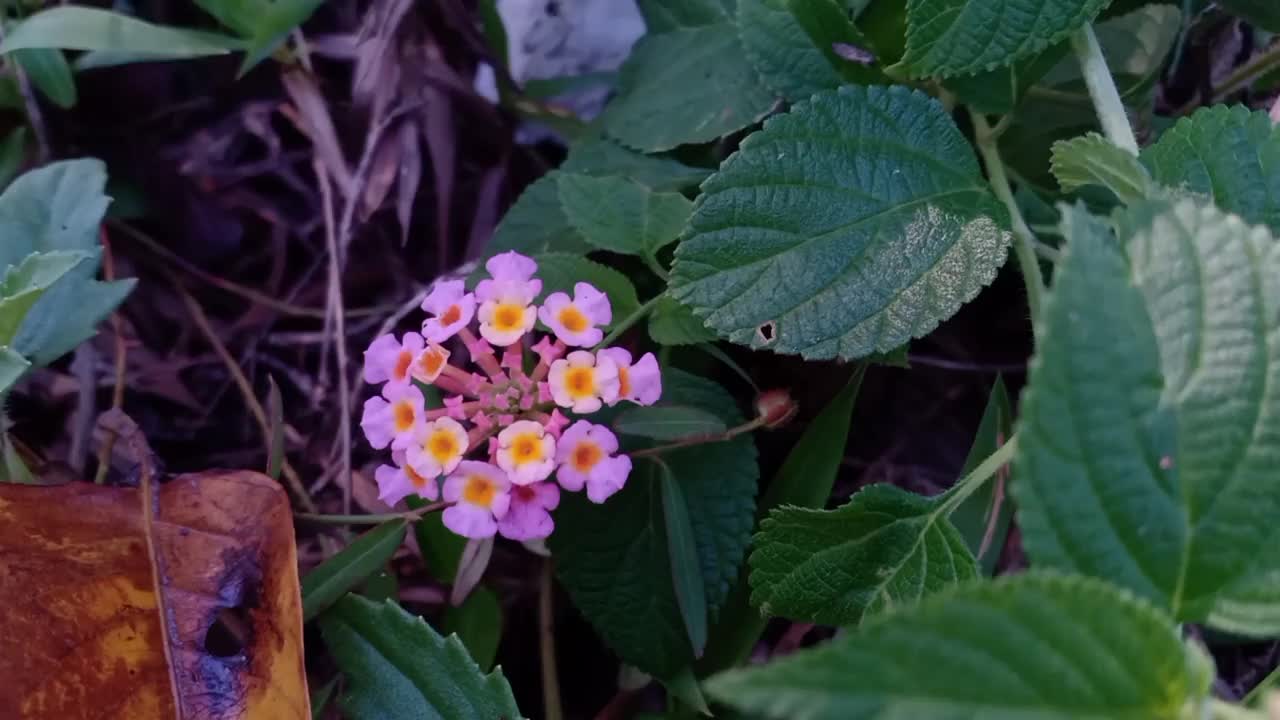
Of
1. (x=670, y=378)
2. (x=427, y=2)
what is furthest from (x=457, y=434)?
(x=427, y=2)

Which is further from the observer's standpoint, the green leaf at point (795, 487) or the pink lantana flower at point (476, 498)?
the green leaf at point (795, 487)

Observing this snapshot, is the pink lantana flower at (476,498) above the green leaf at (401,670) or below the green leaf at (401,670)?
above

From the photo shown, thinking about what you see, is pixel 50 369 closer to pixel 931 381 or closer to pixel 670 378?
pixel 670 378

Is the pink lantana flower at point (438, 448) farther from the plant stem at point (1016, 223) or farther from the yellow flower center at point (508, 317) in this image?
the plant stem at point (1016, 223)

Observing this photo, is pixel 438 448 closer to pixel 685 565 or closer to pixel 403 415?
pixel 403 415

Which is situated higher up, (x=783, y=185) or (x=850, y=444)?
(x=783, y=185)

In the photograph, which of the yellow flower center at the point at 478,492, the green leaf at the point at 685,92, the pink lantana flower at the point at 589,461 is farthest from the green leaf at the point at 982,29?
the yellow flower center at the point at 478,492

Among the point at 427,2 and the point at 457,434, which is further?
the point at 427,2
